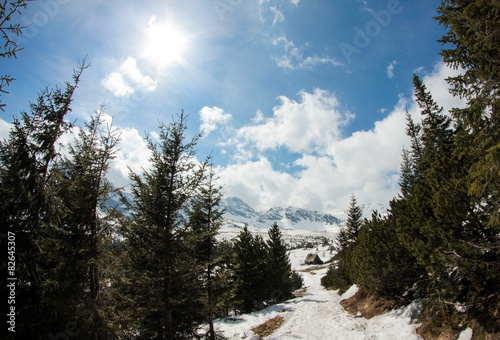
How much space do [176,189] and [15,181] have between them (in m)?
5.33

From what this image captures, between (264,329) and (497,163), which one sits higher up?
(497,163)

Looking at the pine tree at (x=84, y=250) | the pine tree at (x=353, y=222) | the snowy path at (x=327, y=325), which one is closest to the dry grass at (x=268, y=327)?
the snowy path at (x=327, y=325)

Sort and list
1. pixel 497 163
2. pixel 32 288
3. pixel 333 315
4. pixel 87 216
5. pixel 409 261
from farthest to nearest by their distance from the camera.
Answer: pixel 333 315 → pixel 409 261 → pixel 87 216 → pixel 32 288 → pixel 497 163

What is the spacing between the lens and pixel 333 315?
47.0 ft

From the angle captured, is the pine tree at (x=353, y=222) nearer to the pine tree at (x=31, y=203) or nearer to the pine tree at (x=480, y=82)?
the pine tree at (x=480, y=82)

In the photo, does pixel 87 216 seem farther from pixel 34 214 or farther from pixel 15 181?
pixel 15 181

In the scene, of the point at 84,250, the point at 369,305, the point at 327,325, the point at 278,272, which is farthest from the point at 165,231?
the point at 278,272

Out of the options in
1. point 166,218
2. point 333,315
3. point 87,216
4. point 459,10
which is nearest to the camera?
point 459,10

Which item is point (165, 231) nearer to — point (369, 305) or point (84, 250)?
point (84, 250)

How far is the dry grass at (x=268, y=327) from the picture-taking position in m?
13.7

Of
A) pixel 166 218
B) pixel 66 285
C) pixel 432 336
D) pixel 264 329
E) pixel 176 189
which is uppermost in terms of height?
pixel 176 189

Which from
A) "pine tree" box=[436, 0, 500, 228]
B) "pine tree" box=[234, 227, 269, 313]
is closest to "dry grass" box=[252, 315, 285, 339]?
"pine tree" box=[234, 227, 269, 313]

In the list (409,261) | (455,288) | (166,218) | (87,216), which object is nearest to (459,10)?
(455,288)

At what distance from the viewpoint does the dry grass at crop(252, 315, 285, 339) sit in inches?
539
